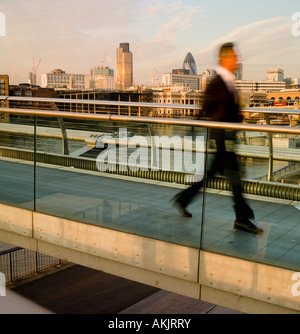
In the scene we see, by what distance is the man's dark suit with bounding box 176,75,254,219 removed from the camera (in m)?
3.35

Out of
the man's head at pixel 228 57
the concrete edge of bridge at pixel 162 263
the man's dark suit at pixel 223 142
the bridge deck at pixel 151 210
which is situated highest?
the man's head at pixel 228 57

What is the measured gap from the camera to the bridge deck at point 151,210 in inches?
126

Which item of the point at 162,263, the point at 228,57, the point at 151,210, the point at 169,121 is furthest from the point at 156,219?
the point at 228,57

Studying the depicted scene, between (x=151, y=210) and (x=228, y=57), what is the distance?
1.49 metres

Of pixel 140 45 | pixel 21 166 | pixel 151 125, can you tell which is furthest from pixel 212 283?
pixel 140 45

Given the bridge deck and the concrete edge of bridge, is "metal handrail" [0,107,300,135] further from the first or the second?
the concrete edge of bridge

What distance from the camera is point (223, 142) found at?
335 centimetres

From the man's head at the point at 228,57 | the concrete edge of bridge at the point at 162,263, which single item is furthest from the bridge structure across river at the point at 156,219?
the man's head at the point at 228,57

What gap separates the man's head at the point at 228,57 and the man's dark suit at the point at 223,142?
16 cm

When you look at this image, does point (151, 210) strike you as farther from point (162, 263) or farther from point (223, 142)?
point (223, 142)

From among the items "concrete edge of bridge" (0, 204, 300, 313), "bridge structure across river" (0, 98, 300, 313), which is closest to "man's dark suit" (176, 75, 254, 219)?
"bridge structure across river" (0, 98, 300, 313)

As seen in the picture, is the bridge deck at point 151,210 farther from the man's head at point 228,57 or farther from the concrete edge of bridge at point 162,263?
the man's head at point 228,57
